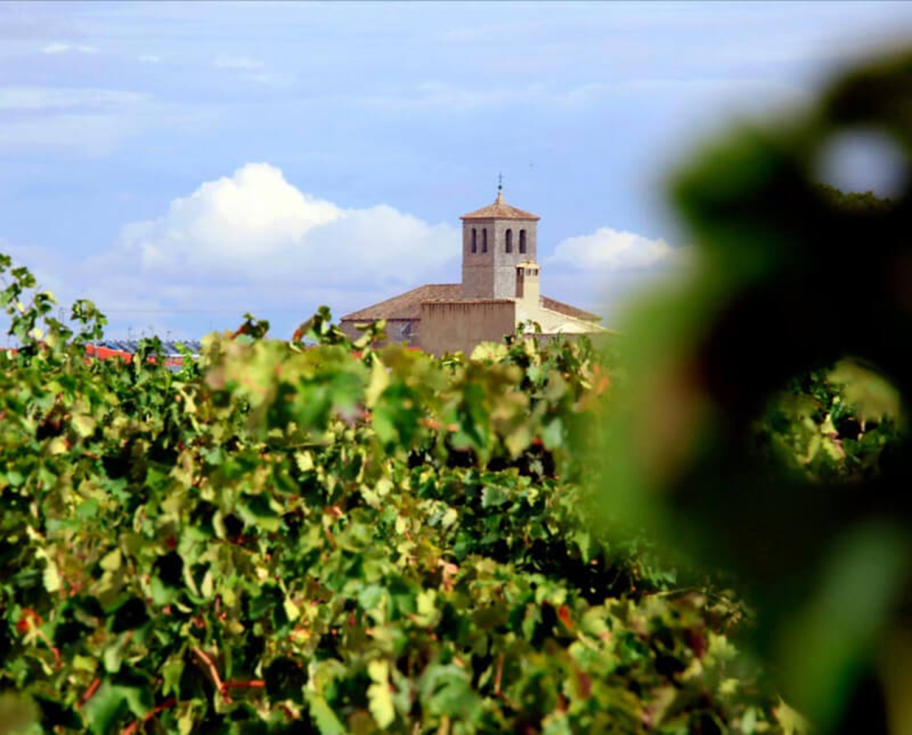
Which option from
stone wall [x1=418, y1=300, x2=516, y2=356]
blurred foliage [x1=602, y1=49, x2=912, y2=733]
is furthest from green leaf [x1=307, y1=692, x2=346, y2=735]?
stone wall [x1=418, y1=300, x2=516, y2=356]

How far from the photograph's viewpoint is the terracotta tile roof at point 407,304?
9644 cm

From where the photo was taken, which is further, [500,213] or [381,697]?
[500,213]

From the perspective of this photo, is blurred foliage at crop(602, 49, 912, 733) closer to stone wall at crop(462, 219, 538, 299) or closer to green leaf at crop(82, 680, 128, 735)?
green leaf at crop(82, 680, 128, 735)

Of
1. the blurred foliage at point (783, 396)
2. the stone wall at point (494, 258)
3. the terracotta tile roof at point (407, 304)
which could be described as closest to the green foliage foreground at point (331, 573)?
the blurred foliage at point (783, 396)

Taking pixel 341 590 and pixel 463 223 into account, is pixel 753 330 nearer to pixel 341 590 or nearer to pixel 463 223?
pixel 341 590

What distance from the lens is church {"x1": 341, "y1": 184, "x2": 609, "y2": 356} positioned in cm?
6506

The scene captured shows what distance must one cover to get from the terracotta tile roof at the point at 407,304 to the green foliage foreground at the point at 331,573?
88.3m

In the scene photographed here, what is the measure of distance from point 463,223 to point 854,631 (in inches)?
4485

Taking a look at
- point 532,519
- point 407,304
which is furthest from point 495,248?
point 532,519

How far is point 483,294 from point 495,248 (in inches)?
161

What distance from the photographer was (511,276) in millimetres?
110250

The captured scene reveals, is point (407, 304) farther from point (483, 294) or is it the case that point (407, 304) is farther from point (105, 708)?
point (105, 708)

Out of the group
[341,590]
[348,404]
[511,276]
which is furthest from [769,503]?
[511,276]

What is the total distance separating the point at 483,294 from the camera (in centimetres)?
11262
